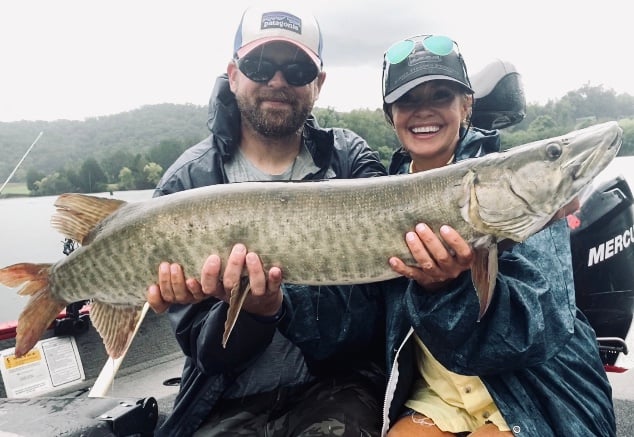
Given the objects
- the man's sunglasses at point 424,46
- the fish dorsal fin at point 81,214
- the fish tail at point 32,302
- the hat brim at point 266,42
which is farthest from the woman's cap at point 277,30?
the fish tail at point 32,302

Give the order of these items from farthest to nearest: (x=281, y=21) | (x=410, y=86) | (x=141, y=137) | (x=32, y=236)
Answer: (x=32, y=236) → (x=141, y=137) → (x=281, y=21) → (x=410, y=86)

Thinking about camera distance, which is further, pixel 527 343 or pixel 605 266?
pixel 605 266

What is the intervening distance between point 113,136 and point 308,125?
7773mm

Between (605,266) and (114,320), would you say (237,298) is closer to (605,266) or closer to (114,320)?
(114,320)

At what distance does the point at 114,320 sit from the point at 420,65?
167 cm

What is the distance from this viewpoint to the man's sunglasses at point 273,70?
2754 millimetres

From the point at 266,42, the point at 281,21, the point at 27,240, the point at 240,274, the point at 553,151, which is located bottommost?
the point at 27,240

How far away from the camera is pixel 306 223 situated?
190 centimetres

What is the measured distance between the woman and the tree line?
1.70m

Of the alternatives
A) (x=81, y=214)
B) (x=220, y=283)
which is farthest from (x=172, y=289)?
(x=81, y=214)

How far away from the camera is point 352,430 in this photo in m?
1.96

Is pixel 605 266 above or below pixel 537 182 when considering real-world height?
below

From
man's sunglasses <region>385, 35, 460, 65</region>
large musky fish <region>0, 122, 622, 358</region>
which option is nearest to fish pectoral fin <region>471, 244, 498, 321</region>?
large musky fish <region>0, 122, 622, 358</region>

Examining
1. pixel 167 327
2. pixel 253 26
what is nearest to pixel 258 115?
pixel 253 26
